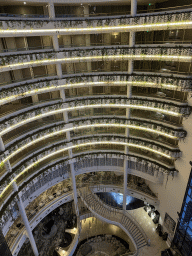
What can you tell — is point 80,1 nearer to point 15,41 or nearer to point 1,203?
point 15,41

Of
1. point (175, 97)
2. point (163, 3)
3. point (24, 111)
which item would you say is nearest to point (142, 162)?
point (175, 97)

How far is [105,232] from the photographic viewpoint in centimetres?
3681

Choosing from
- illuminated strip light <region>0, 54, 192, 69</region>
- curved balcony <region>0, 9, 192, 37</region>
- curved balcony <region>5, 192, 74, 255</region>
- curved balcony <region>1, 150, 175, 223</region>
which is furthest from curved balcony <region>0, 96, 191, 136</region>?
curved balcony <region>5, 192, 74, 255</region>

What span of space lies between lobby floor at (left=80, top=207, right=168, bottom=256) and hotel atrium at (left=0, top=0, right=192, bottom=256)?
0.18 m

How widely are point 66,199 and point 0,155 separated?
1759cm

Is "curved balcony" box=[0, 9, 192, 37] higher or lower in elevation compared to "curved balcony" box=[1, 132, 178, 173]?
higher

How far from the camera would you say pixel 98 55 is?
24984mm

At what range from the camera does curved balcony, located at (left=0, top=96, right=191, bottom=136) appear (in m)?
23.2

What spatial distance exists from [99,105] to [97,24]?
1045 cm

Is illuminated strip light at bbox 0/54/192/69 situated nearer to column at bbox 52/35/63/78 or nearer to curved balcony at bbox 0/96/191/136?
column at bbox 52/35/63/78

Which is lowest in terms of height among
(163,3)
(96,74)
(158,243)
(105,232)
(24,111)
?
(105,232)

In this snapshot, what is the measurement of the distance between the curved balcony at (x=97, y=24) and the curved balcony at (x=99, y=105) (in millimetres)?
8876

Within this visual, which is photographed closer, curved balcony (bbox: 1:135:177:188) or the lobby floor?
curved balcony (bbox: 1:135:177:188)

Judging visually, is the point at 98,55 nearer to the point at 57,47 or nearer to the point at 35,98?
the point at 57,47
